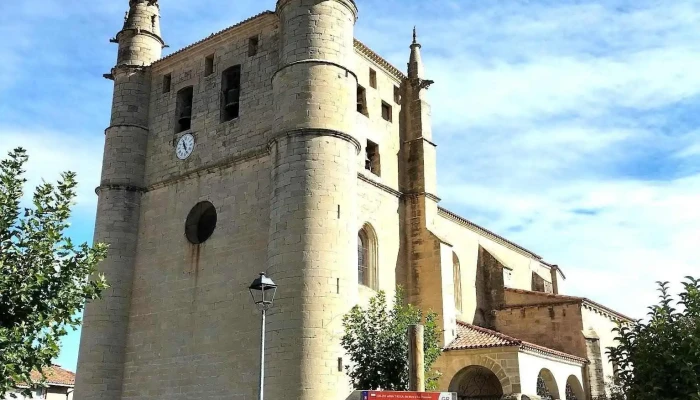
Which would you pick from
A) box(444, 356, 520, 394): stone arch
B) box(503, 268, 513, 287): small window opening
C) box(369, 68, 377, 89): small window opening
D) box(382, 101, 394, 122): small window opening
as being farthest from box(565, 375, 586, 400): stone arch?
box(369, 68, 377, 89): small window opening

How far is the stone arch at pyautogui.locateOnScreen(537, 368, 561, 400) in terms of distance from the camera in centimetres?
2365

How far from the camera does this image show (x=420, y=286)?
952 inches

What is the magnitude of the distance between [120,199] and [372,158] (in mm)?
8742

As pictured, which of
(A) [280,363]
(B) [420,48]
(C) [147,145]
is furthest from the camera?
(B) [420,48]

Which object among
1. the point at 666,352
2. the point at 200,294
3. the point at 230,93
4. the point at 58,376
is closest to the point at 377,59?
the point at 230,93

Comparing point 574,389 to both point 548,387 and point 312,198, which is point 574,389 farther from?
point 312,198

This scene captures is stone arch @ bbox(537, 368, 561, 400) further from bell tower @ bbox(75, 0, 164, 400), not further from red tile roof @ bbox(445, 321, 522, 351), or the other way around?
bell tower @ bbox(75, 0, 164, 400)

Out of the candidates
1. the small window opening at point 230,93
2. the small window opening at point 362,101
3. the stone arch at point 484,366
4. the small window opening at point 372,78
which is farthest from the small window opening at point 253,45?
the stone arch at point 484,366

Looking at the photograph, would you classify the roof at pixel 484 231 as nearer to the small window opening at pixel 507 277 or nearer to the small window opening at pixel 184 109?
the small window opening at pixel 507 277

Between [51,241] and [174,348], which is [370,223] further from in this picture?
[51,241]

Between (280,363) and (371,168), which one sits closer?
(280,363)

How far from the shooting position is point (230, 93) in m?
24.4

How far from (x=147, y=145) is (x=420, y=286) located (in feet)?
35.5

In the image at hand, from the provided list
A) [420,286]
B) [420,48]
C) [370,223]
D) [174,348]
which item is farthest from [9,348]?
[420,48]
